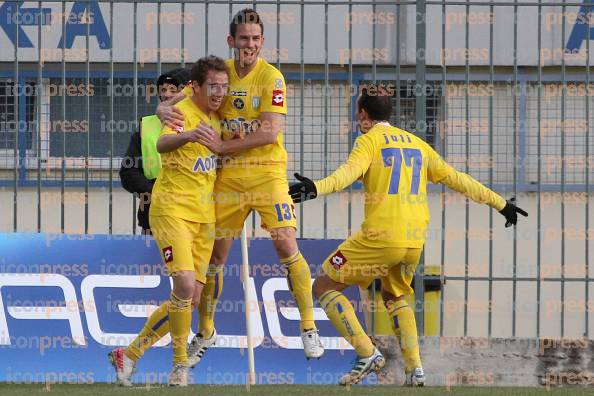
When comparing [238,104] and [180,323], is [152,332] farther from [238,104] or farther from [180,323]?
[238,104]

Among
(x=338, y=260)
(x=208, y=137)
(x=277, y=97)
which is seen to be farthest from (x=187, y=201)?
(x=338, y=260)

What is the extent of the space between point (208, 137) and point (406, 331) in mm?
1851

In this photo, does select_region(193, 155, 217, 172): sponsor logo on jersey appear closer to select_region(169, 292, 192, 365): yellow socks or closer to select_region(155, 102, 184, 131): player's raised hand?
select_region(155, 102, 184, 131): player's raised hand

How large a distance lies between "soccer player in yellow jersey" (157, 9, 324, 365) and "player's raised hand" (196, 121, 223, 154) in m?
0.17

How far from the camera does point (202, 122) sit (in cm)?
941

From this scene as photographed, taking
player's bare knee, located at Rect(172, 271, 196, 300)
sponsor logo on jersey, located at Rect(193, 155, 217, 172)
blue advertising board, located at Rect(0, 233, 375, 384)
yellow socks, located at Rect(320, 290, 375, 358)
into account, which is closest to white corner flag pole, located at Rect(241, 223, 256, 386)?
blue advertising board, located at Rect(0, 233, 375, 384)

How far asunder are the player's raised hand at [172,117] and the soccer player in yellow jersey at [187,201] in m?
0.03

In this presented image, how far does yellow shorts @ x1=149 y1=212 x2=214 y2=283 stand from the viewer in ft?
30.2

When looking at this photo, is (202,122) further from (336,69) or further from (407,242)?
(336,69)

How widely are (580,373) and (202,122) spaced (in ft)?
11.5

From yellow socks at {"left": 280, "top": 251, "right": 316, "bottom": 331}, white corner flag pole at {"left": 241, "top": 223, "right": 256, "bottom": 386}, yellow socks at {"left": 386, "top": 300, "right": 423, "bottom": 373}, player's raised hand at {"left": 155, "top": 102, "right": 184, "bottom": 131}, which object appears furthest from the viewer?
white corner flag pole at {"left": 241, "top": 223, "right": 256, "bottom": 386}

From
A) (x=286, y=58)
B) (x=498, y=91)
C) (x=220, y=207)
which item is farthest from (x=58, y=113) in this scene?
(x=498, y=91)

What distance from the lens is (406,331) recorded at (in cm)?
995

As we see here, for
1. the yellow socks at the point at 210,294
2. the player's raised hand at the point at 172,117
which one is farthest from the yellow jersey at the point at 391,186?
the player's raised hand at the point at 172,117
